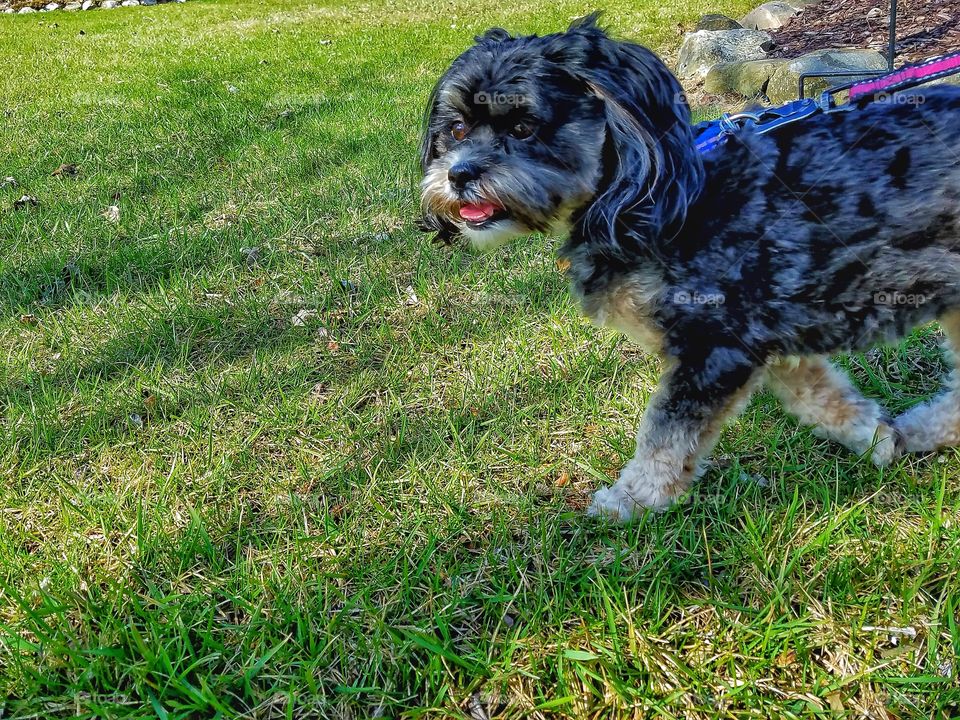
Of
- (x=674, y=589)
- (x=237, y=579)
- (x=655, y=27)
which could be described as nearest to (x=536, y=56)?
(x=674, y=589)

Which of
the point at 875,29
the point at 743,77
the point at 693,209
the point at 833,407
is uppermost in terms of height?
the point at 693,209

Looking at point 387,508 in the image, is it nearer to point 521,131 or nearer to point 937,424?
point 521,131

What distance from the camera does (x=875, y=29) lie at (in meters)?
8.96

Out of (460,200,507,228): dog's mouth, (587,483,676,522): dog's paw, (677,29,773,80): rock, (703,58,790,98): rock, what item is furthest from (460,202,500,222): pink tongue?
(677,29,773,80): rock

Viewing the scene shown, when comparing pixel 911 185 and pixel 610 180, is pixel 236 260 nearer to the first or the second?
pixel 610 180

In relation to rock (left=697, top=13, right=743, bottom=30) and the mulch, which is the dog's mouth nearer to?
the mulch

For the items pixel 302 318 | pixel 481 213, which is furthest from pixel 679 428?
pixel 302 318

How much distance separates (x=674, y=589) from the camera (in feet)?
7.97

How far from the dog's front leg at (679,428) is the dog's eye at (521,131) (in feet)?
3.35

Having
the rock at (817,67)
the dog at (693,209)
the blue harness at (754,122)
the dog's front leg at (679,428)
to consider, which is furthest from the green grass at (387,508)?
the rock at (817,67)

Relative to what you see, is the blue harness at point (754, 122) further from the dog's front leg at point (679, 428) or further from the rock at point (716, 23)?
the rock at point (716, 23)

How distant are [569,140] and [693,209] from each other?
526 mm

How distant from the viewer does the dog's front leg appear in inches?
101

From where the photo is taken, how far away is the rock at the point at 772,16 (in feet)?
37.3
